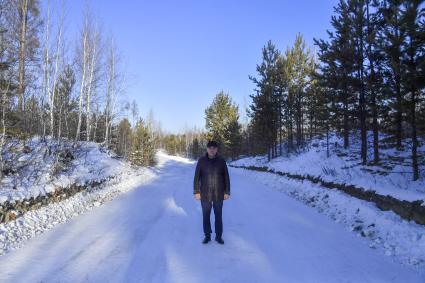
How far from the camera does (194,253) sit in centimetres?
657

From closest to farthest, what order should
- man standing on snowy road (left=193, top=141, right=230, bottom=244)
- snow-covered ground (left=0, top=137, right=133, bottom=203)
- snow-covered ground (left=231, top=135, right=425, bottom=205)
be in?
man standing on snowy road (left=193, top=141, right=230, bottom=244)
snow-covered ground (left=0, top=137, right=133, bottom=203)
snow-covered ground (left=231, top=135, right=425, bottom=205)

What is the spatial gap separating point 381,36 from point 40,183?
48.7 feet

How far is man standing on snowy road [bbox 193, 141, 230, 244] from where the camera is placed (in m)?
7.43

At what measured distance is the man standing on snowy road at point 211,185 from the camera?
7.43 meters

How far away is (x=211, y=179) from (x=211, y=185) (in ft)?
0.42

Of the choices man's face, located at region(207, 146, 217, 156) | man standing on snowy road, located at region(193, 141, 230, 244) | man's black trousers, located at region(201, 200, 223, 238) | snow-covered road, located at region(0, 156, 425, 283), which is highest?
man's face, located at region(207, 146, 217, 156)

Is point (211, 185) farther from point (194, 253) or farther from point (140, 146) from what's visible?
point (140, 146)

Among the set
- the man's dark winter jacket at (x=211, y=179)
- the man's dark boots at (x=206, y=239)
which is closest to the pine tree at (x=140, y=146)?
the man's dark winter jacket at (x=211, y=179)

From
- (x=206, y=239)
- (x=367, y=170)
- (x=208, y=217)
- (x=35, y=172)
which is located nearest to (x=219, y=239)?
(x=206, y=239)

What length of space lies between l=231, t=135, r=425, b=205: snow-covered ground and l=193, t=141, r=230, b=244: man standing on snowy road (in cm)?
530

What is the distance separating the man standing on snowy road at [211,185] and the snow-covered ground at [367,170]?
5.30 m

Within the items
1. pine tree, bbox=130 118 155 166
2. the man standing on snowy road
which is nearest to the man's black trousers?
the man standing on snowy road

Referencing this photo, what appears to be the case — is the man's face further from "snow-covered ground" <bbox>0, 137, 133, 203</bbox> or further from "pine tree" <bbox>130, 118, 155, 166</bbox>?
"pine tree" <bbox>130, 118, 155, 166</bbox>

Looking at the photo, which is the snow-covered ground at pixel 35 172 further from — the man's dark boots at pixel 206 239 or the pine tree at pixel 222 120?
the pine tree at pixel 222 120
